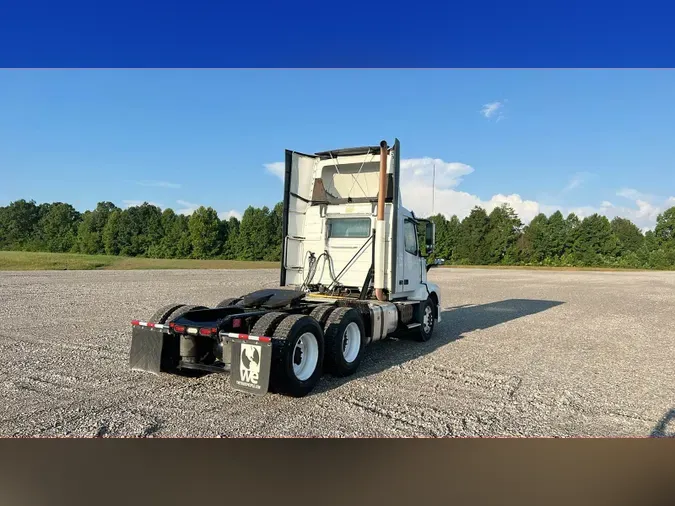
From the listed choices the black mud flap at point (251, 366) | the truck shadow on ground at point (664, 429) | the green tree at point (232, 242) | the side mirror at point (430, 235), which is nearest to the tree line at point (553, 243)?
the side mirror at point (430, 235)

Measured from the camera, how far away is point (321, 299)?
28.3 feet

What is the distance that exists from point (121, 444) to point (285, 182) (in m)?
5.83

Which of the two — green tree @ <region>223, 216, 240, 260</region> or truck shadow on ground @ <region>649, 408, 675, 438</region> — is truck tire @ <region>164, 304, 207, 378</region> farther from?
green tree @ <region>223, 216, 240, 260</region>

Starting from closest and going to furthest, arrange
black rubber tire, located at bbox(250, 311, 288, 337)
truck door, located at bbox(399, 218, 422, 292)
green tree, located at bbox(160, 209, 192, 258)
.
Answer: black rubber tire, located at bbox(250, 311, 288, 337) → truck door, located at bbox(399, 218, 422, 292) → green tree, located at bbox(160, 209, 192, 258)

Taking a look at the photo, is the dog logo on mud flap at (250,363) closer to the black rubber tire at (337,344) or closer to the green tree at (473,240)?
the black rubber tire at (337,344)

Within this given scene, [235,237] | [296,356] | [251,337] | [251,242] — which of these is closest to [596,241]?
[251,242]

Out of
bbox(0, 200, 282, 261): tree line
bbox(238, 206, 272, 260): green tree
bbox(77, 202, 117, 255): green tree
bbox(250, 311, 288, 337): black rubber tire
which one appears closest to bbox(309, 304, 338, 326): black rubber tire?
bbox(250, 311, 288, 337): black rubber tire

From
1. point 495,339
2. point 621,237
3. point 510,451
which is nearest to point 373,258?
point 495,339

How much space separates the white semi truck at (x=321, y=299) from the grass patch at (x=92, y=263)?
1037 inches

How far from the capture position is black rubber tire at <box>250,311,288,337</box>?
571cm

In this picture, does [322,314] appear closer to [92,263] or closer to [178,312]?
[178,312]

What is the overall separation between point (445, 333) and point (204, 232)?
23425mm

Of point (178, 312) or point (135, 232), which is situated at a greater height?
point (135, 232)

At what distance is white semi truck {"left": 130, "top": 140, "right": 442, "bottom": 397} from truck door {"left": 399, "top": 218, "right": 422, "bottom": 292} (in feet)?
0.07
